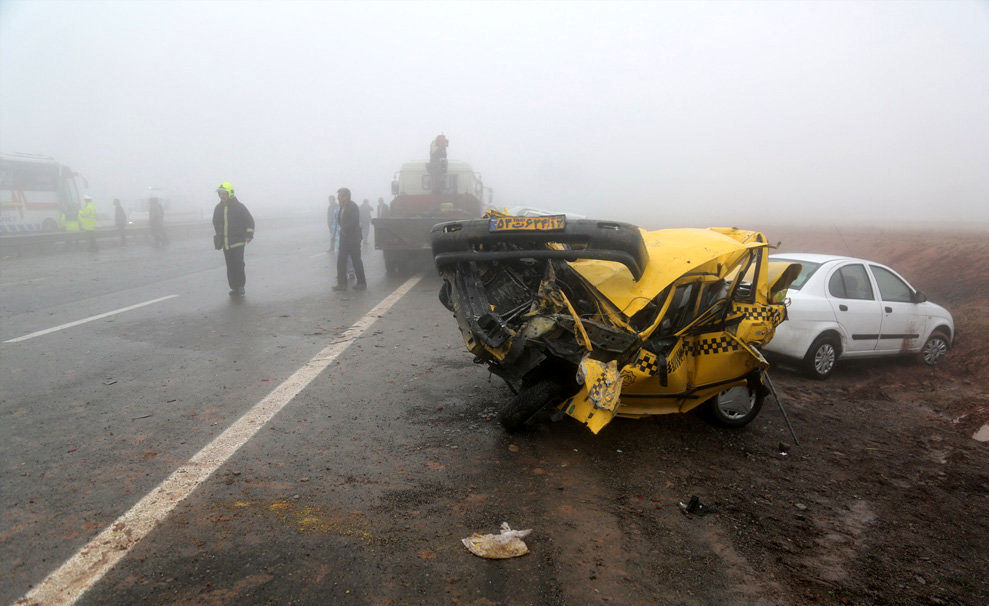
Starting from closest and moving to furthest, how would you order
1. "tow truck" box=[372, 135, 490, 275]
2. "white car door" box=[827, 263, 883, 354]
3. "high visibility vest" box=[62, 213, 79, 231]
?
"white car door" box=[827, 263, 883, 354], "tow truck" box=[372, 135, 490, 275], "high visibility vest" box=[62, 213, 79, 231]

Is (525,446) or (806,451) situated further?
(806,451)

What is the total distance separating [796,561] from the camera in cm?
313

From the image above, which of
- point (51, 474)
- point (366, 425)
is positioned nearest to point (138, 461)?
point (51, 474)

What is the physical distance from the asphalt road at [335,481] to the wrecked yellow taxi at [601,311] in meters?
0.46

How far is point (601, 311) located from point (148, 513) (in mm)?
3120

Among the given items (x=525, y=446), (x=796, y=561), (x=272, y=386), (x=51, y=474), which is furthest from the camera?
(x=272, y=386)

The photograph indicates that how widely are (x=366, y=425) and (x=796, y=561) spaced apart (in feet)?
9.99

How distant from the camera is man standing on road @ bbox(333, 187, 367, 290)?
1140 centimetres

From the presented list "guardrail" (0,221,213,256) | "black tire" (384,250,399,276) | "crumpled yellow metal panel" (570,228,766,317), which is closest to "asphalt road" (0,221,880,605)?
"crumpled yellow metal panel" (570,228,766,317)

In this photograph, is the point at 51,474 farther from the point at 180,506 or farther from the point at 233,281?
the point at 233,281

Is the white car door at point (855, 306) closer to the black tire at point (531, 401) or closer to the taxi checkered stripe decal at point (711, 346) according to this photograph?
the taxi checkered stripe decal at point (711, 346)

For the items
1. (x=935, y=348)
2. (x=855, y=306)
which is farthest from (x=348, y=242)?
(x=935, y=348)

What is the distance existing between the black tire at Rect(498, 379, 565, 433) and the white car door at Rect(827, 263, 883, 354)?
4.44 metres

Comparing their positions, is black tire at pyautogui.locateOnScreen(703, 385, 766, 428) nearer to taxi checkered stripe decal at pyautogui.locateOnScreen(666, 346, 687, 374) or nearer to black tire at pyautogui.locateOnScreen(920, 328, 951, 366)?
taxi checkered stripe decal at pyautogui.locateOnScreen(666, 346, 687, 374)
